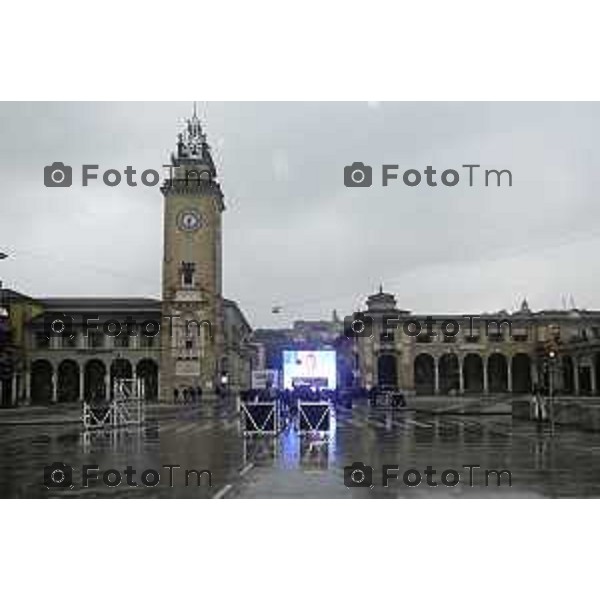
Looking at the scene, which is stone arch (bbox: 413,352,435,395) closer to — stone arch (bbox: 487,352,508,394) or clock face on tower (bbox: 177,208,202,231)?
Answer: stone arch (bbox: 487,352,508,394)

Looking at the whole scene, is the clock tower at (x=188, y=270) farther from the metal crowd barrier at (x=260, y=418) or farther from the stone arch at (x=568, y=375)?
the metal crowd barrier at (x=260, y=418)

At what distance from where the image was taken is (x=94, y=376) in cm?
9744

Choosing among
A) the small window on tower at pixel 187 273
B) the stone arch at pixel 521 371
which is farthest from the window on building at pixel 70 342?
the stone arch at pixel 521 371

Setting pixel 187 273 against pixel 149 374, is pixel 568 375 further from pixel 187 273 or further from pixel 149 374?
pixel 149 374

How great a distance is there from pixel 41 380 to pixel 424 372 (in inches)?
1790

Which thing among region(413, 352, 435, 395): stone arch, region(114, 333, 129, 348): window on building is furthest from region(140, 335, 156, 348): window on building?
region(413, 352, 435, 395): stone arch

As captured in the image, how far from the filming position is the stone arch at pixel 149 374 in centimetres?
9562

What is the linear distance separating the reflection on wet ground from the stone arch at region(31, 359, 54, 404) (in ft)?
226

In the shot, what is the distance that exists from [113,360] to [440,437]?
7393 cm

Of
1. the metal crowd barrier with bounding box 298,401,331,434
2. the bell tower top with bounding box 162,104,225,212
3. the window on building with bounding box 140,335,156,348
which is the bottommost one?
the metal crowd barrier with bounding box 298,401,331,434

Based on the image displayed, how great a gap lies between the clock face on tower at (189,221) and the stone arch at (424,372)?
1214 inches

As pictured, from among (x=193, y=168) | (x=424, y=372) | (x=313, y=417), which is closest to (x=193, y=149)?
(x=193, y=168)

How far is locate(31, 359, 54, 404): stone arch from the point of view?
9675 centimetres
